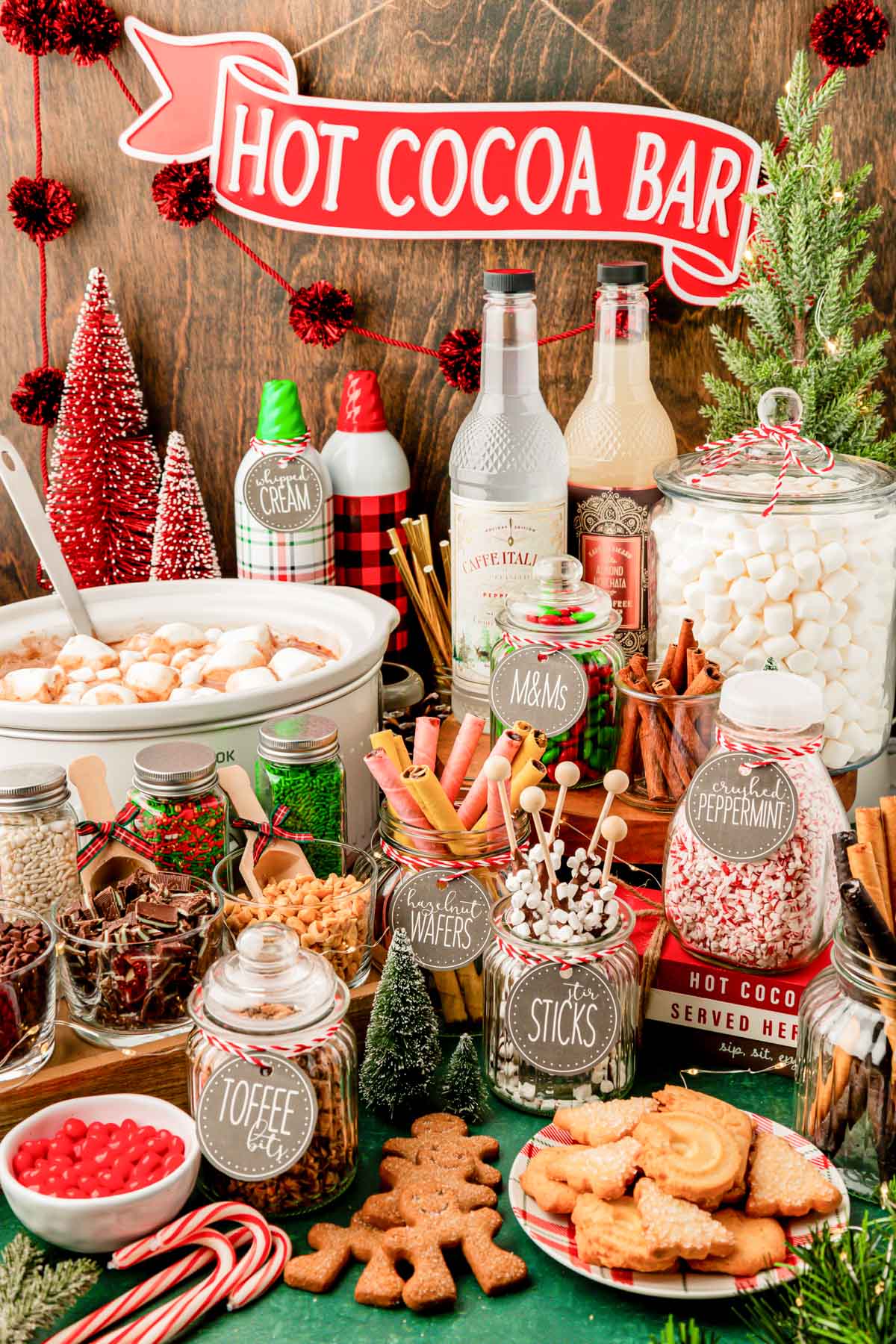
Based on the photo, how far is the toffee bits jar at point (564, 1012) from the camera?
110 cm

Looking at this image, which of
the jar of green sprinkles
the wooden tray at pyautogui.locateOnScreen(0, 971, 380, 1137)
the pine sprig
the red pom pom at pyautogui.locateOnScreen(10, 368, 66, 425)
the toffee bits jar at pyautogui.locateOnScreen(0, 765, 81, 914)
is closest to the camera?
the pine sprig

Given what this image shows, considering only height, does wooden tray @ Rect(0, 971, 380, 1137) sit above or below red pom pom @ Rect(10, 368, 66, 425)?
below

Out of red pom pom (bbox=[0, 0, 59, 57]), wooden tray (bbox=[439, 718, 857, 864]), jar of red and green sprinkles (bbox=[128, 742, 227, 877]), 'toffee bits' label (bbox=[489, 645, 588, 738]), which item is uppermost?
red pom pom (bbox=[0, 0, 59, 57])

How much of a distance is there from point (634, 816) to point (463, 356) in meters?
0.69

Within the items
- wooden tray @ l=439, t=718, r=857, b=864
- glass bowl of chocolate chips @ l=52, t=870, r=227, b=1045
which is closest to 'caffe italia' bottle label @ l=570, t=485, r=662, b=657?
wooden tray @ l=439, t=718, r=857, b=864

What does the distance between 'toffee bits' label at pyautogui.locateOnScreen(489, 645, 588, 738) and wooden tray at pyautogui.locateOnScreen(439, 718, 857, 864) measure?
0.09 meters

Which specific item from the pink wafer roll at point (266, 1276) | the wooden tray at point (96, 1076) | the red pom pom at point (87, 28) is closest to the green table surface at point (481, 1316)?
the pink wafer roll at point (266, 1276)

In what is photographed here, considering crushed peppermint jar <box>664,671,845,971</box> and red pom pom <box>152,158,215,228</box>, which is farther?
red pom pom <box>152,158,215,228</box>

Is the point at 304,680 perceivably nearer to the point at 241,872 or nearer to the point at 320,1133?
the point at 241,872

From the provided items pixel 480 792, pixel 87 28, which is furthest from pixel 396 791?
pixel 87 28

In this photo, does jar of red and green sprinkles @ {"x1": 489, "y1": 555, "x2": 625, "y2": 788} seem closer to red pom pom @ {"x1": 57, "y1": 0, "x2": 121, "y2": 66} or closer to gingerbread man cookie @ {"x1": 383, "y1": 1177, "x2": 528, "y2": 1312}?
gingerbread man cookie @ {"x1": 383, "y1": 1177, "x2": 528, "y2": 1312}

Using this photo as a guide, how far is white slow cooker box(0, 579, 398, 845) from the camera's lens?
1.32 metres

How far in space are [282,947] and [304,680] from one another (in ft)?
1.44

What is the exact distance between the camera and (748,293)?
157cm
